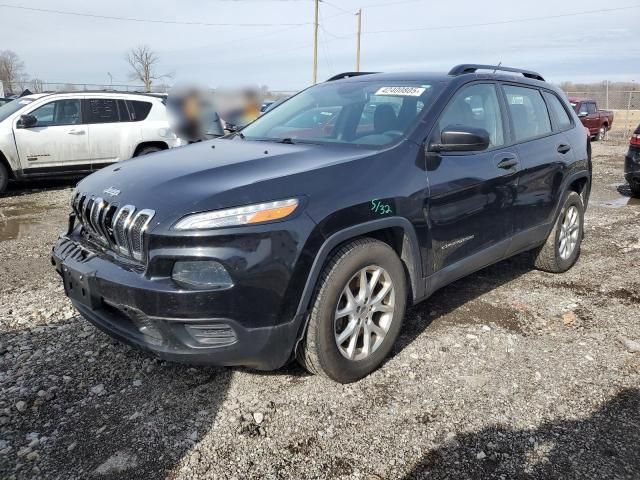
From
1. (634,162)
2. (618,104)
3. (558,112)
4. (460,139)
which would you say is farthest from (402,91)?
(618,104)

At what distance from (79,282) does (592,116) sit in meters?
21.6

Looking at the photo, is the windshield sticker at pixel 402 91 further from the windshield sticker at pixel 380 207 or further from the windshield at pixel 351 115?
the windshield sticker at pixel 380 207

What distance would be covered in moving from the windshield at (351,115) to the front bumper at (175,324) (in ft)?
4.64

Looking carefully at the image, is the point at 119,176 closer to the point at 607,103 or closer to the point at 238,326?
the point at 238,326

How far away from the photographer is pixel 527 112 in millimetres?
4414

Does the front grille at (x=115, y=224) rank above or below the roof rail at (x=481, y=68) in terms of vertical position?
below

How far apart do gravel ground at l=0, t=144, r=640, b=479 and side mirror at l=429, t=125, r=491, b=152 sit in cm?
130

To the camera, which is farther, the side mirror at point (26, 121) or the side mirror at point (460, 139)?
the side mirror at point (26, 121)

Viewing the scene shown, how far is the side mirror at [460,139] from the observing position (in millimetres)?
3234

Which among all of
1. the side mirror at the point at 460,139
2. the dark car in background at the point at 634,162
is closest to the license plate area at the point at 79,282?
the side mirror at the point at 460,139

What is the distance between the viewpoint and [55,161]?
30.6ft

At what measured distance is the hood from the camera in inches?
99.3

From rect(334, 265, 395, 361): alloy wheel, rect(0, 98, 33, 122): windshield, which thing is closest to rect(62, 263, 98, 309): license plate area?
rect(334, 265, 395, 361): alloy wheel

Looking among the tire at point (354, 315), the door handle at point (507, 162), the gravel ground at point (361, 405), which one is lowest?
the gravel ground at point (361, 405)
